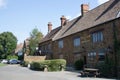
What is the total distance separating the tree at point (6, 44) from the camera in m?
103

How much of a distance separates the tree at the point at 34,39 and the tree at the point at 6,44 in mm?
36095

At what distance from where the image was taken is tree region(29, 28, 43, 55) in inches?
2667

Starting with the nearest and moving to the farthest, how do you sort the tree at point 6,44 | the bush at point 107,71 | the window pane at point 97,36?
the bush at point 107,71
the window pane at point 97,36
the tree at point 6,44

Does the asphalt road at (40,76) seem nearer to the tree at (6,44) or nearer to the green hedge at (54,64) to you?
the green hedge at (54,64)

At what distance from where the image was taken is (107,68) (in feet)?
88.4

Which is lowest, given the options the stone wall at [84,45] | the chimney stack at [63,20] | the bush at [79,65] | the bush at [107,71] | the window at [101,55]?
the bush at [107,71]

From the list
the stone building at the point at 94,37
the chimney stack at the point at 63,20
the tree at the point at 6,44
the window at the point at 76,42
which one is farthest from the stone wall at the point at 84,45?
the tree at the point at 6,44

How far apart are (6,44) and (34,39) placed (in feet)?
128

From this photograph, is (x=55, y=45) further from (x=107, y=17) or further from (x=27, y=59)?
(x=107, y=17)

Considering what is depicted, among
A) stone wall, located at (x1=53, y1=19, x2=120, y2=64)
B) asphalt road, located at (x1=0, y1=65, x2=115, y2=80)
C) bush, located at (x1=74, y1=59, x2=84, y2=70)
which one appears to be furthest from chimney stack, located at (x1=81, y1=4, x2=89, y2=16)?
asphalt road, located at (x1=0, y1=65, x2=115, y2=80)

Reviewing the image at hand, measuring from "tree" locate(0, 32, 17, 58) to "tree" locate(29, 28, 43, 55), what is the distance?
118 feet

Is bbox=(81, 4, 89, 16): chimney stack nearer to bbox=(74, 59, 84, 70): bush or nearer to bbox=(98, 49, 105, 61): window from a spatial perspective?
bbox=(74, 59, 84, 70): bush

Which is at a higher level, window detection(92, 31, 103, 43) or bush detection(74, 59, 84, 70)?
window detection(92, 31, 103, 43)

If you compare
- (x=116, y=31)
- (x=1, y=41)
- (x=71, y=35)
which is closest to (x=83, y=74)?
(x=116, y=31)
